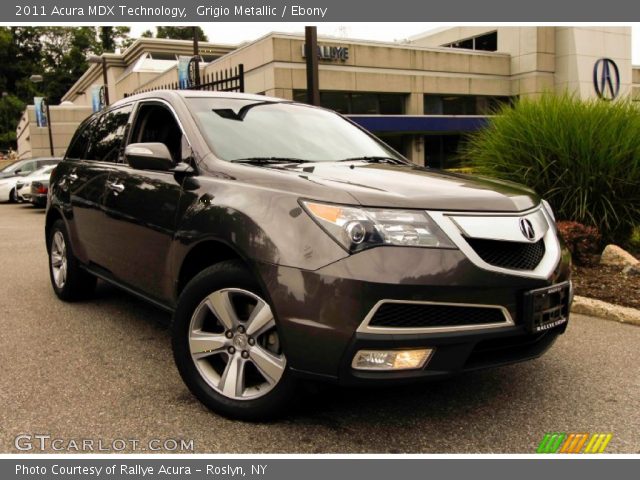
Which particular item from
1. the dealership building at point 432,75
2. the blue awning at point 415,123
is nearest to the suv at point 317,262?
the dealership building at point 432,75

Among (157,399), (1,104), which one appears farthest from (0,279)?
(1,104)

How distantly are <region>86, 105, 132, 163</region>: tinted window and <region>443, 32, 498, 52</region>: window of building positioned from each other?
3591cm

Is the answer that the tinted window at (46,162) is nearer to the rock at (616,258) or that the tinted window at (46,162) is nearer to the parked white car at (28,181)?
the parked white car at (28,181)

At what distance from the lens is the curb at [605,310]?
4832 millimetres

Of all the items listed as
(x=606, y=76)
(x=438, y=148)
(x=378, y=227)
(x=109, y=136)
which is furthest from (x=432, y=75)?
(x=378, y=227)

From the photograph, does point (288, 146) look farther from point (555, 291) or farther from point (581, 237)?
point (581, 237)

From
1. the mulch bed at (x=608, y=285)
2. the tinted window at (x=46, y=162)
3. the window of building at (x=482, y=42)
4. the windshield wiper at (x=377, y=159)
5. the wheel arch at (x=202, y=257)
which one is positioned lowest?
the mulch bed at (x=608, y=285)

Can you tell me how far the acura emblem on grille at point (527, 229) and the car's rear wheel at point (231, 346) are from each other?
126 centimetres

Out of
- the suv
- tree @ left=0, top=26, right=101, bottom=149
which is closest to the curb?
the suv

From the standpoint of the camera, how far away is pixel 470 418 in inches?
124

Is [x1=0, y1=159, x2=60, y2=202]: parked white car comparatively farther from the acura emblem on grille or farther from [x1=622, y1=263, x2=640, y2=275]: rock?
the acura emblem on grille

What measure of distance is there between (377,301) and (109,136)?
3174 millimetres

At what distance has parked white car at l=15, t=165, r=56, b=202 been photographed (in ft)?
61.4

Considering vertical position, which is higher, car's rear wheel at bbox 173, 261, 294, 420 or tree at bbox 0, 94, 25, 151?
tree at bbox 0, 94, 25, 151
